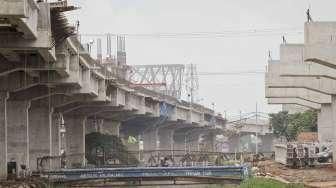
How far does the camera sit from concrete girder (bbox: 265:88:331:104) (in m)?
68.9

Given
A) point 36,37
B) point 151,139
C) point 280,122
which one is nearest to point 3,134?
point 36,37

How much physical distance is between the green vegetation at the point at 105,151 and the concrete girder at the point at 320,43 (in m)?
42.8

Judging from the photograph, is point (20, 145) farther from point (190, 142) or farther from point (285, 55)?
point (190, 142)

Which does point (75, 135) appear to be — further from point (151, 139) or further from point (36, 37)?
point (36, 37)

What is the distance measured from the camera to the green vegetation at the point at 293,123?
337 feet

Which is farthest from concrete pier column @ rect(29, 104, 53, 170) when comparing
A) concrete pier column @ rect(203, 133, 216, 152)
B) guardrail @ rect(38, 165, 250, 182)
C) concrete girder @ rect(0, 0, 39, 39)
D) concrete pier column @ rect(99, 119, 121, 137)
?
concrete pier column @ rect(203, 133, 216, 152)

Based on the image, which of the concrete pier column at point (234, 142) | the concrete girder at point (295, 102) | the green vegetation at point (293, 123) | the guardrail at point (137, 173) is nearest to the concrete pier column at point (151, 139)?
the green vegetation at point (293, 123)

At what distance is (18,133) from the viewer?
204 ft

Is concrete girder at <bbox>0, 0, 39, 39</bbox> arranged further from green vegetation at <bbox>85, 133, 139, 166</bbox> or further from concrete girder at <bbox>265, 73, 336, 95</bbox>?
green vegetation at <bbox>85, 133, 139, 166</bbox>

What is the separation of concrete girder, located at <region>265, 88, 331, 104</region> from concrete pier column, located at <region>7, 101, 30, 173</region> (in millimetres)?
19852

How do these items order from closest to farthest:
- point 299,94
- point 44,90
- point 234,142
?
point 44,90
point 299,94
point 234,142

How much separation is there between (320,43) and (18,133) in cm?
2450

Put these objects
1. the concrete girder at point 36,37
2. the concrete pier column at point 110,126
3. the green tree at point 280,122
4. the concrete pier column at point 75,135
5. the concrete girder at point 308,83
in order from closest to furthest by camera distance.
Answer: the concrete girder at point 36,37 → the concrete girder at point 308,83 → the concrete pier column at point 75,135 → the concrete pier column at point 110,126 → the green tree at point 280,122

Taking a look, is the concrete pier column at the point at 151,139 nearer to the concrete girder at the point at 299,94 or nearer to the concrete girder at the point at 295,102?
the concrete girder at the point at 295,102
